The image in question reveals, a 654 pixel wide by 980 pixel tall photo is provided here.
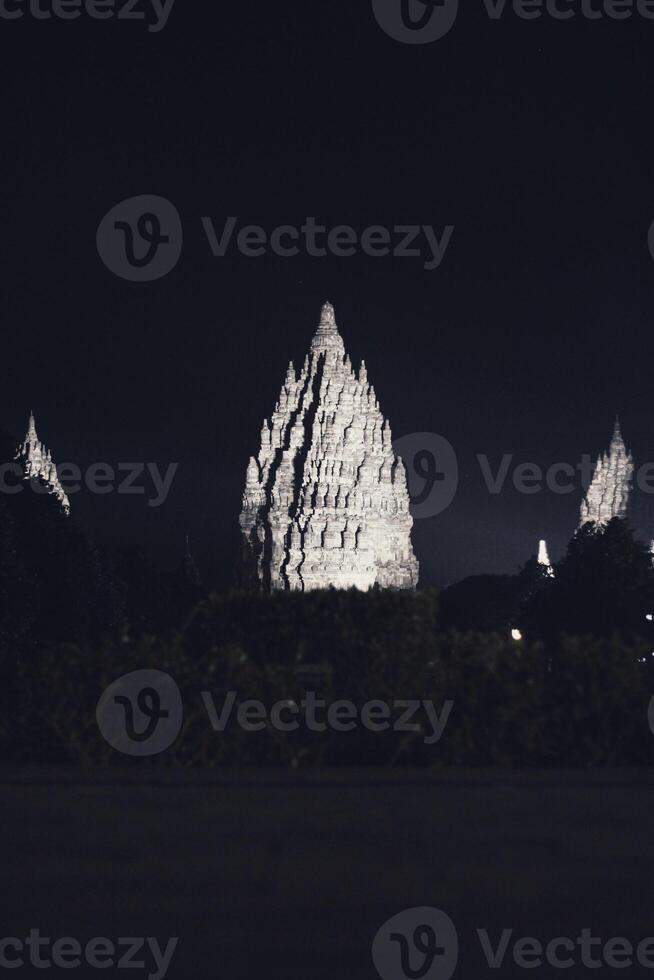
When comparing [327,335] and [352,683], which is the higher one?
[327,335]

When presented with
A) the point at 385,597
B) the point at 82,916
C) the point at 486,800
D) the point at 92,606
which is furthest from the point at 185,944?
the point at 92,606

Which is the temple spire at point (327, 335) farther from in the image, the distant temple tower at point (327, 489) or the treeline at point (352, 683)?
the treeline at point (352, 683)

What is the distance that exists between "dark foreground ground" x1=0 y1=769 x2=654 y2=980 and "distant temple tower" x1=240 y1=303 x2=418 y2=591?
470 ft

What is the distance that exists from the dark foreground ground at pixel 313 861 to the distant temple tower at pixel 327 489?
143331 millimetres

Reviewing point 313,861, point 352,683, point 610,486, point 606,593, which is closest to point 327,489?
point 610,486

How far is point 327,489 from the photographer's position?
162500mm

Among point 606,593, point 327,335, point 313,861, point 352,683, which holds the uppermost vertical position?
point 327,335

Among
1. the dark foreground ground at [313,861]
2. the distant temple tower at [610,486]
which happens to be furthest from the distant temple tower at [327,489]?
the dark foreground ground at [313,861]

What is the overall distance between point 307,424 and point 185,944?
161m

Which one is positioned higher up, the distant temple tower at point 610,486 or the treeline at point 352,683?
the distant temple tower at point 610,486

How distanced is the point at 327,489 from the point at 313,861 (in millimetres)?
152312

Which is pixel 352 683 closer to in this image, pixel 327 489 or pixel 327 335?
pixel 327 489

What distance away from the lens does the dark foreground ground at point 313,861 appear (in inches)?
351

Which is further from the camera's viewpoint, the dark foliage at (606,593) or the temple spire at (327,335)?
the temple spire at (327,335)
